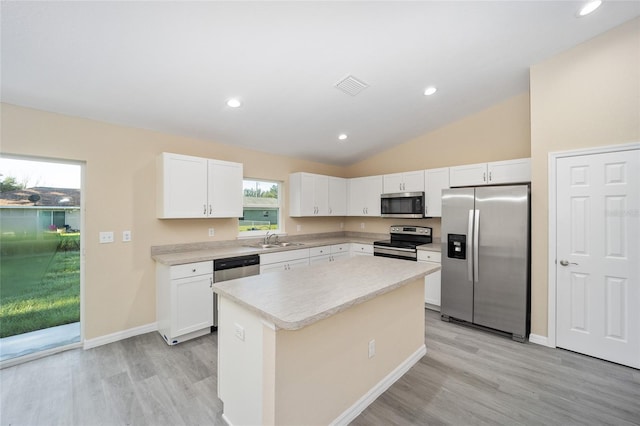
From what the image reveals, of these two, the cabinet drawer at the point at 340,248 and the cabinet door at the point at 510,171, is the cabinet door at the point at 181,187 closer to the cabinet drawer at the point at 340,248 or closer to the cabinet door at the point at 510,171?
the cabinet drawer at the point at 340,248

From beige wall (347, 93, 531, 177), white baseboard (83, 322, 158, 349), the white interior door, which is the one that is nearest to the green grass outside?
white baseboard (83, 322, 158, 349)

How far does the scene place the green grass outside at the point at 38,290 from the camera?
101 inches

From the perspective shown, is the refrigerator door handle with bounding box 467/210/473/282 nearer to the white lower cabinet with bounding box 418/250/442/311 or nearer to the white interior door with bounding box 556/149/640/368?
the white lower cabinet with bounding box 418/250/442/311

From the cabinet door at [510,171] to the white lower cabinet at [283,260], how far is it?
9.52ft

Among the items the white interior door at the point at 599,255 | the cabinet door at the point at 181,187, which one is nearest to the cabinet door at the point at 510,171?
the white interior door at the point at 599,255

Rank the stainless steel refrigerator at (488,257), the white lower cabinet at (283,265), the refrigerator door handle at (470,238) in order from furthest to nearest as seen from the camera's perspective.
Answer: the white lower cabinet at (283,265) < the refrigerator door handle at (470,238) < the stainless steel refrigerator at (488,257)

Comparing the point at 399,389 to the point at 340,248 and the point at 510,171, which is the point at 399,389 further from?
the point at 510,171

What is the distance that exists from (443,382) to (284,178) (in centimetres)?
364

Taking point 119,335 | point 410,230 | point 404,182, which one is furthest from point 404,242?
point 119,335

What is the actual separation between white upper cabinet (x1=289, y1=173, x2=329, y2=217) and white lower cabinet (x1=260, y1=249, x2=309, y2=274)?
0.83 m

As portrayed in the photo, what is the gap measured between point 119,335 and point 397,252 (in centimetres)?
379

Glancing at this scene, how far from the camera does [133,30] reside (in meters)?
1.87

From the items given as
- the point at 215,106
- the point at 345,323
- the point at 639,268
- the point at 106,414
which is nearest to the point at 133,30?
the point at 215,106

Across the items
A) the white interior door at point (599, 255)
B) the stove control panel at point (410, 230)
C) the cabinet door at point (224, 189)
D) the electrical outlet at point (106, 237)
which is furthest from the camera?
the stove control panel at point (410, 230)
